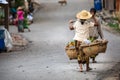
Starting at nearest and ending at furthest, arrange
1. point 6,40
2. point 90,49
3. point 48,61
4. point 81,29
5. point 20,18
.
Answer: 1. point 90,49
2. point 81,29
3. point 48,61
4. point 6,40
5. point 20,18

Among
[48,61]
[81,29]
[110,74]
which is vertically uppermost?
[81,29]

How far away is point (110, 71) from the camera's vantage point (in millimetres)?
13586

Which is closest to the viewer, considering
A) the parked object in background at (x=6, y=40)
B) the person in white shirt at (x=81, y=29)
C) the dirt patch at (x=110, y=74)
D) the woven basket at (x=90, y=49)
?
the dirt patch at (x=110, y=74)

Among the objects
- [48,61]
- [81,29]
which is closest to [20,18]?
[48,61]

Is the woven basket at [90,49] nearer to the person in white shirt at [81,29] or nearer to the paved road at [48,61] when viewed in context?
the person in white shirt at [81,29]

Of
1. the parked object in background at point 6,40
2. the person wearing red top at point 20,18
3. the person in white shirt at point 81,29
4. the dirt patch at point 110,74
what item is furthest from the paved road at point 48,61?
the person wearing red top at point 20,18

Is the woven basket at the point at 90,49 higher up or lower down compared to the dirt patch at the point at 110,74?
higher up

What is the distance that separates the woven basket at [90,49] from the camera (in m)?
13.2

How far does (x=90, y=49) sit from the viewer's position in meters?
13.2

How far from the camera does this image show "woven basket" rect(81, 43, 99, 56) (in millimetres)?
13227

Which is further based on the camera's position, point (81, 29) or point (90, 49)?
point (81, 29)

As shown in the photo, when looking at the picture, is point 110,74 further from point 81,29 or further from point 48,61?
point 48,61

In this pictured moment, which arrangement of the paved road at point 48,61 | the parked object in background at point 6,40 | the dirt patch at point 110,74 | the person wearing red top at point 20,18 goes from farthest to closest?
the person wearing red top at point 20,18 → the parked object in background at point 6,40 → the paved road at point 48,61 → the dirt patch at point 110,74

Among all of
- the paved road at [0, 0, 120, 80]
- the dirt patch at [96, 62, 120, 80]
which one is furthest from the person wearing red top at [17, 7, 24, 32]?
the dirt patch at [96, 62, 120, 80]
